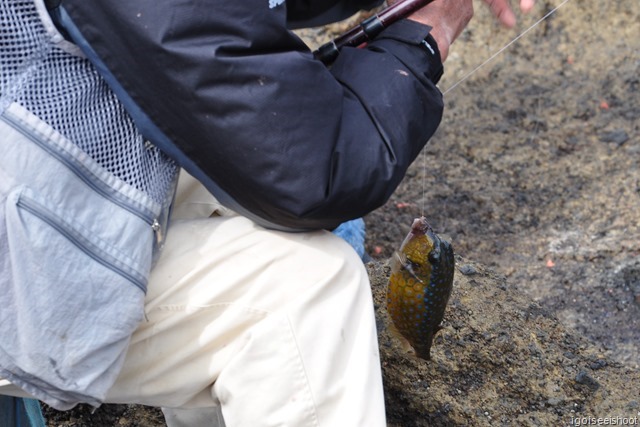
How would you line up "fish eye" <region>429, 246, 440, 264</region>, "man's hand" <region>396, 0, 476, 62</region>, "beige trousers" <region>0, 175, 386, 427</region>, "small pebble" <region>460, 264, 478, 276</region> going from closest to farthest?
1. "beige trousers" <region>0, 175, 386, 427</region>
2. "man's hand" <region>396, 0, 476, 62</region>
3. "fish eye" <region>429, 246, 440, 264</region>
4. "small pebble" <region>460, 264, 478, 276</region>

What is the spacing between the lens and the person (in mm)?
1698

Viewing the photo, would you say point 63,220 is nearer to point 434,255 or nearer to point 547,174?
point 434,255

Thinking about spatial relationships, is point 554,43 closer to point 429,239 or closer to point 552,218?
point 552,218

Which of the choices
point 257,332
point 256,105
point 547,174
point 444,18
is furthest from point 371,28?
point 547,174

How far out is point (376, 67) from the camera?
197 cm

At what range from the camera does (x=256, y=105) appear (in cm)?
173

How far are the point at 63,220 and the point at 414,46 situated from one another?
915 millimetres

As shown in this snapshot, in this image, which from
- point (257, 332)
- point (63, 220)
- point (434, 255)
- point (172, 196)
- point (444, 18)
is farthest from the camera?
point (434, 255)

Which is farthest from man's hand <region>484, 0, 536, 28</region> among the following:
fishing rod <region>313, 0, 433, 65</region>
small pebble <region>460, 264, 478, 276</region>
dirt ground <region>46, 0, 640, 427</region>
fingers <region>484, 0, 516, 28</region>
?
dirt ground <region>46, 0, 640, 427</region>

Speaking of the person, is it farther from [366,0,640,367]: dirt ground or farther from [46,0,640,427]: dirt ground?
[366,0,640,367]: dirt ground

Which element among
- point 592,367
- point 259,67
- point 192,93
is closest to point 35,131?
point 192,93

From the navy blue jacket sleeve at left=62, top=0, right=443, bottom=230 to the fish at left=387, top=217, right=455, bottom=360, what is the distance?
454mm

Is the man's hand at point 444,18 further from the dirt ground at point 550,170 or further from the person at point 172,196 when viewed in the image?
the dirt ground at point 550,170

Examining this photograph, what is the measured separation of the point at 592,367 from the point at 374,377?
3.87ft
